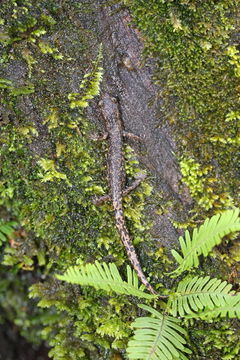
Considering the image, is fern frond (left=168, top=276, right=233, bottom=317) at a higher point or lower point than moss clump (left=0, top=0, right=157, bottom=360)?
lower

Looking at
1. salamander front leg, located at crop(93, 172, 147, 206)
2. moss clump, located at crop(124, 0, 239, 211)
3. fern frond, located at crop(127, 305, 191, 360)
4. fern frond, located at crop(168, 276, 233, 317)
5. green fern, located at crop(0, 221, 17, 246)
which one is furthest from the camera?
green fern, located at crop(0, 221, 17, 246)

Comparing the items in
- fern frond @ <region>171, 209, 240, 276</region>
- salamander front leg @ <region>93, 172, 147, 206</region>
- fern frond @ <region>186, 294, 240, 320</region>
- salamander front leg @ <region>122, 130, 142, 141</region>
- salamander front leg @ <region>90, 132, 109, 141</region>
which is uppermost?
A: salamander front leg @ <region>90, 132, 109, 141</region>

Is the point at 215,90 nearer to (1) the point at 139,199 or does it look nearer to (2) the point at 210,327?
(1) the point at 139,199

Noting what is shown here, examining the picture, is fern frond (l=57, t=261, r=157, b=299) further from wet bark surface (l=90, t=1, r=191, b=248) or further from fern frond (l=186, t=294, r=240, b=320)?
wet bark surface (l=90, t=1, r=191, b=248)

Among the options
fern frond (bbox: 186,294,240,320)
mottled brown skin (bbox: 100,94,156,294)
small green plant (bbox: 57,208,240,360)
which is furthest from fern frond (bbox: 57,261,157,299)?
fern frond (bbox: 186,294,240,320)

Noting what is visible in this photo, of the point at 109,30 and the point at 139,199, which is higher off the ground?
the point at 109,30

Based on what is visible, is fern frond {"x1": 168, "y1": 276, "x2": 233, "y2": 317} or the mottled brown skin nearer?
fern frond {"x1": 168, "y1": 276, "x2": 233, "y2": 317}

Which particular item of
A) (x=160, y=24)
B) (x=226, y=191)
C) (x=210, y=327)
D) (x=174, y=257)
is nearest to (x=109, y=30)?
(x=160, y=24)
